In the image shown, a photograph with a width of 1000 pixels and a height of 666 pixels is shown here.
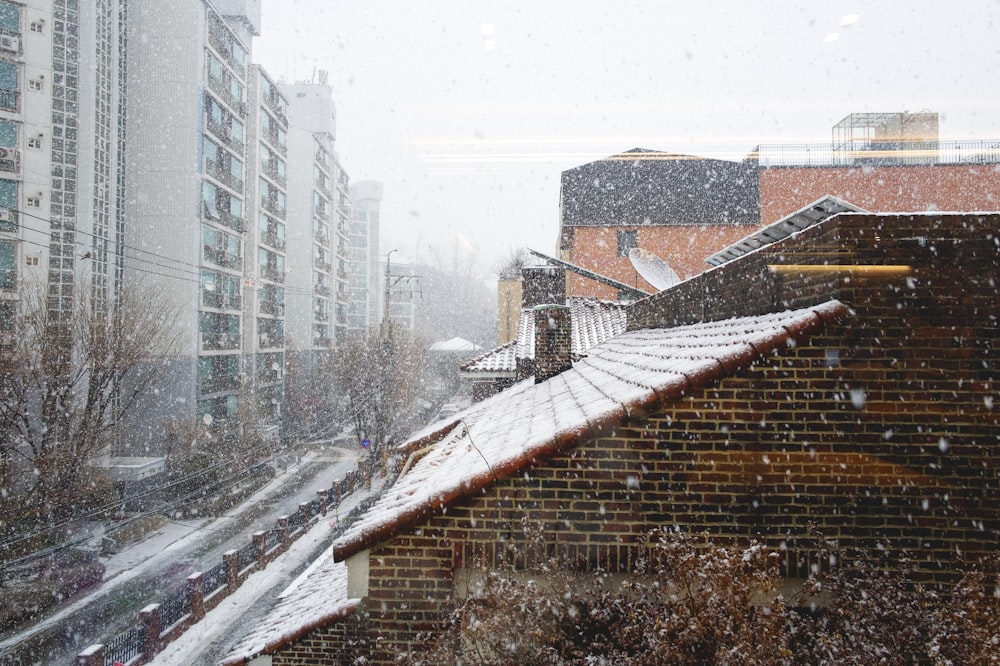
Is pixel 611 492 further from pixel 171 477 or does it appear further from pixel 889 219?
pixel 171 477

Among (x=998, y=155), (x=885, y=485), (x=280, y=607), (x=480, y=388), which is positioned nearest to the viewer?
(x=885, y=485)

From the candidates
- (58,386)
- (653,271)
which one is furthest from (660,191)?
(58,386)

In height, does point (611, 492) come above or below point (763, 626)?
above

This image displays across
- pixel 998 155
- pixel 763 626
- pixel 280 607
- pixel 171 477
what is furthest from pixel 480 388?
pixel 998 155

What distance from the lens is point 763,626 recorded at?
8.61 ft

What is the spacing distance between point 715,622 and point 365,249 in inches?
2724

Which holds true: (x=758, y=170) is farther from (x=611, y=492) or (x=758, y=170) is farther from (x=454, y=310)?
(x=454, y=310)

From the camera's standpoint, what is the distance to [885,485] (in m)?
3.48

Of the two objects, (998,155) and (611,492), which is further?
(998,155)

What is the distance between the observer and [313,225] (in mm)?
43562

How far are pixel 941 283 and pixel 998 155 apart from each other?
29433mm

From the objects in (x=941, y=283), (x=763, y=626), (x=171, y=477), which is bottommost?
(x=171, y=477)

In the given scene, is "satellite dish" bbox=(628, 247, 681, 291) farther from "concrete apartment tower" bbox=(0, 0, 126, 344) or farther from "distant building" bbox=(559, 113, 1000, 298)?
"concrete apartment tower" bbox=(0, 0, 126, 344)

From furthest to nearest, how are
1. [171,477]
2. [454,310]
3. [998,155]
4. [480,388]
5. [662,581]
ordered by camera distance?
[454,310]
[998,155]
[171,477]
[480,388]
[662,581]
